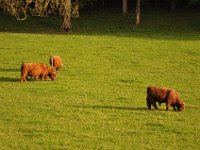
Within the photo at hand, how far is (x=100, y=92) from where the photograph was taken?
21.1 metres

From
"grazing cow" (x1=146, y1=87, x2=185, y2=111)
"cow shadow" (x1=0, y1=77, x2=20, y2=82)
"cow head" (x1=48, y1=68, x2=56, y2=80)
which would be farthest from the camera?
"cow head" (x1=48, y1=68, x2=56, y2=80)

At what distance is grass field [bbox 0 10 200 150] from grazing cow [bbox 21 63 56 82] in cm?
39

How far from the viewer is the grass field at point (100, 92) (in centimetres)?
1503

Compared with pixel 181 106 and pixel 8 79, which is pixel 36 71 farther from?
pixel 181 106

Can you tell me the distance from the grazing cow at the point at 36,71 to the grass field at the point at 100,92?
39 centimetres

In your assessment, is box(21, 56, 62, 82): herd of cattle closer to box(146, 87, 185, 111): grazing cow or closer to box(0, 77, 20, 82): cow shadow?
box(0, 77, 20, 82): cow shadow

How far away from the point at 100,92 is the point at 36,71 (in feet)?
11.3

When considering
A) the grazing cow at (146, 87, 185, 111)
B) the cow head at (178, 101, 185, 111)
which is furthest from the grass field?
the grazing cow at (146, 87, 185, 111)

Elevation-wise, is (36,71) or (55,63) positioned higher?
(55,63)

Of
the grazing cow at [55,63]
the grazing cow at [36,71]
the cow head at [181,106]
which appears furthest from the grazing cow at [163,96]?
the grazing cow at [55,63]

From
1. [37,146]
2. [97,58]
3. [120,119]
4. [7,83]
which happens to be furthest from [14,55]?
[37,146]

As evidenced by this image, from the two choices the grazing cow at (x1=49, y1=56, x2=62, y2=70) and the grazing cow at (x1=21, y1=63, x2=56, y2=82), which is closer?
the grazing cow at (x1=21, y1=63, x2=56, y2=82)

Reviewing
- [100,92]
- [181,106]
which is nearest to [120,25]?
[100,92]

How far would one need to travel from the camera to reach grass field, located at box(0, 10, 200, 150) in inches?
592
